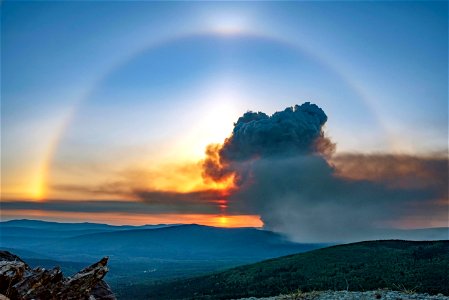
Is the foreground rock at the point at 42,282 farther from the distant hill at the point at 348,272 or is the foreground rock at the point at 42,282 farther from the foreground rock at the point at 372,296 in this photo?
the distant hill at the point at 348,272

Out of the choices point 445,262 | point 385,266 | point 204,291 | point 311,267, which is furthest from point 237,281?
point 445,262

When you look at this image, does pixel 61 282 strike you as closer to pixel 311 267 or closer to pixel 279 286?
pixel 279 286

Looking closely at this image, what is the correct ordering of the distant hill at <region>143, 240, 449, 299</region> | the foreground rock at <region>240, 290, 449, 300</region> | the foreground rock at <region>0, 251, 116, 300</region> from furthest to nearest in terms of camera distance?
the distant hill at <region>143, 240, 449, 299</region>, the foreground rock at <region>240, 290, 449, 300</region>, the foreground rock at <region>0, 251, 116, 300</region>

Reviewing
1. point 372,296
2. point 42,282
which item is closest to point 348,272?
point 372,296

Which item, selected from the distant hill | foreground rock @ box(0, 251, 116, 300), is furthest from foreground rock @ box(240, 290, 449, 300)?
the distant hill

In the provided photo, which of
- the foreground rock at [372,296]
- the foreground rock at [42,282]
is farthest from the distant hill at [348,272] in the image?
the foreground rock at [42,282]

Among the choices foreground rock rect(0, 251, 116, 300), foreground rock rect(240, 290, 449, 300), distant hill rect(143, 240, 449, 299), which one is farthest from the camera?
distant hill rect(143, 240, 449, 299)

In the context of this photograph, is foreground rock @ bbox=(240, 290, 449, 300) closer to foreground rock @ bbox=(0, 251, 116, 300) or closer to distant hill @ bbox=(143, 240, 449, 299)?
foreground rock @ bbox=(0, 251, 116, 300)
